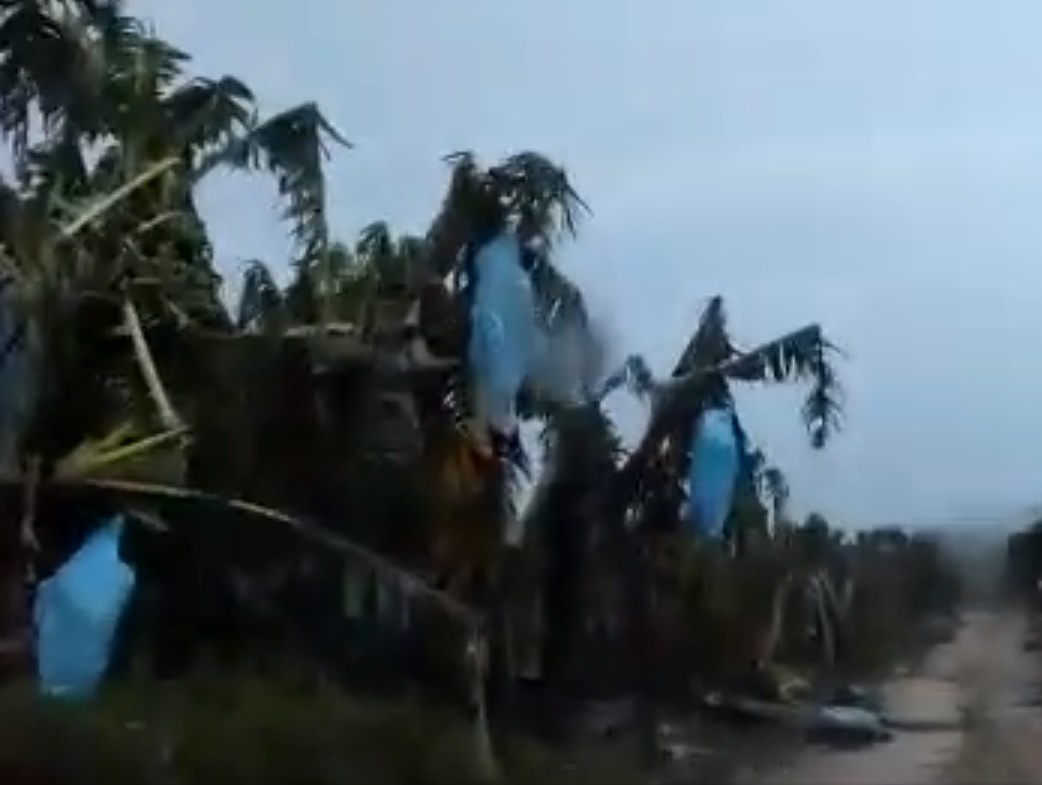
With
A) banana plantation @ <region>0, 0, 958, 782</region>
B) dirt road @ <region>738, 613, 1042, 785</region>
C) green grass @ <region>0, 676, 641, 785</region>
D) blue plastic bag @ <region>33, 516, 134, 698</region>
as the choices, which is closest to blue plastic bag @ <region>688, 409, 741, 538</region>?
banana plantation @ <region>0, 0, 958, 782</region>

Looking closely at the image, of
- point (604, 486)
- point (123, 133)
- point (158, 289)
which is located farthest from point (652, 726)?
point (123, 133)

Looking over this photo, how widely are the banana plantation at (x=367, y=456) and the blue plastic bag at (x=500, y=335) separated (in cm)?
2

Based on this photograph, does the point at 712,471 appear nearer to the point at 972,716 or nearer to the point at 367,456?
the point at 367,456

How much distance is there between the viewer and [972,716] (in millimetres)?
9055

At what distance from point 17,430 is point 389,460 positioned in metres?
1.92

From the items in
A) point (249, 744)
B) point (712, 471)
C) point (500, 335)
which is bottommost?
point (249, 744)

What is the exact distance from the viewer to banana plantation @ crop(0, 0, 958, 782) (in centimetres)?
1096

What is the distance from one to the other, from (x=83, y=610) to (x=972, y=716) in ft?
14.5

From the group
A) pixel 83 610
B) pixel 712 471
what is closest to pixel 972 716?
pixel 712 471

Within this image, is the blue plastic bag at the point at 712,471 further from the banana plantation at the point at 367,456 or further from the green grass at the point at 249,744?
the green grass at the point at 249,744

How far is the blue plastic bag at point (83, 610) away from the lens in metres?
10.9

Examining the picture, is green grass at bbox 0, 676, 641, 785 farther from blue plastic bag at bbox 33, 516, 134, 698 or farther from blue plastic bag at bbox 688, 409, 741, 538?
blue plastic bag at bbox 688, 409, 741, 538

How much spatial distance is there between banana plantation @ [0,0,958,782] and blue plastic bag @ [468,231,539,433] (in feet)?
0.06

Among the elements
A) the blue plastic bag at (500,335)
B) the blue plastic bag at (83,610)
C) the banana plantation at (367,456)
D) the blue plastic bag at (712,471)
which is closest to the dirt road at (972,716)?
the banana plantation at (367,456)
